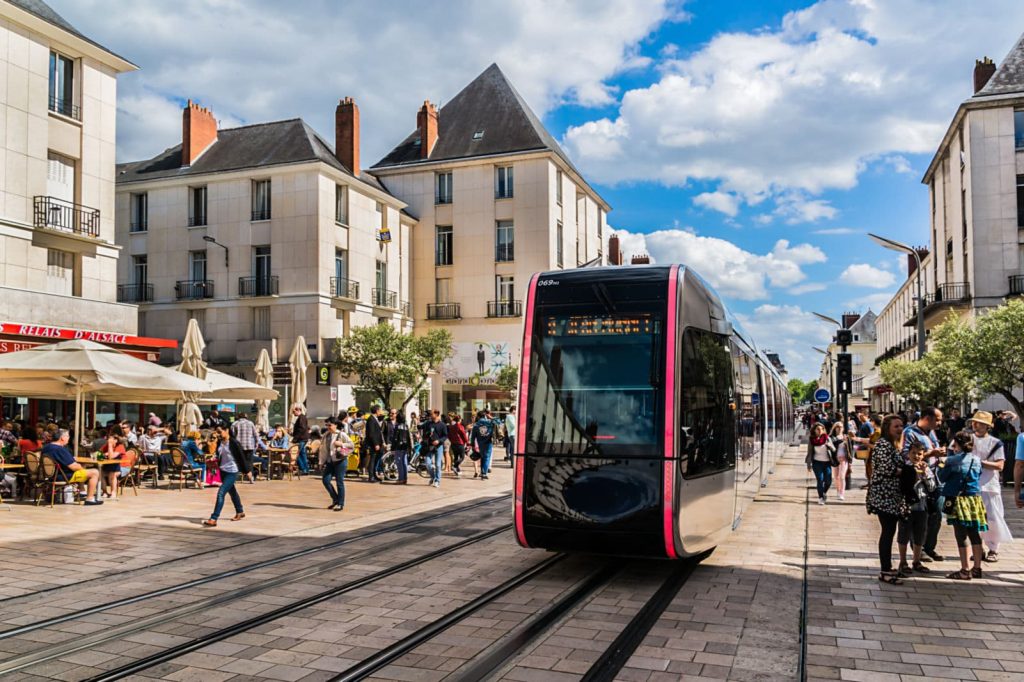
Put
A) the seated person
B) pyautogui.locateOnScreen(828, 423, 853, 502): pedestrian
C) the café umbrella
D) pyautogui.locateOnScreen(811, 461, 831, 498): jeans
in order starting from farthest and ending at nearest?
pyautogui.locateOnScreen(828, 423, 853, 502): pedestrian < pyautogui.locateOnScreen(811, 461, 831, 498): jeans < the café umbrella < the seated person

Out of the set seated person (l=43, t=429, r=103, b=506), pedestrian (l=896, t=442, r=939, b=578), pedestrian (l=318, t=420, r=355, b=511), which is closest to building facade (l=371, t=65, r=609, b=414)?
pedestrian (l=318, t=420, r=355, b=511)

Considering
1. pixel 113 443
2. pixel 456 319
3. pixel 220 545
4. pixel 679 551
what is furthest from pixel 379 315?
pixel 679 551

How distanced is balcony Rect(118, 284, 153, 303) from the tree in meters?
10.7

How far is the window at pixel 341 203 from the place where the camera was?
3944cm

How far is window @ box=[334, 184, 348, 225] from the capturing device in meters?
39.4

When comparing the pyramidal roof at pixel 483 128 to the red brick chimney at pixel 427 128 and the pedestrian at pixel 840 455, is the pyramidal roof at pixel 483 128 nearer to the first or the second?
the red brick chimney at pixel 427 128

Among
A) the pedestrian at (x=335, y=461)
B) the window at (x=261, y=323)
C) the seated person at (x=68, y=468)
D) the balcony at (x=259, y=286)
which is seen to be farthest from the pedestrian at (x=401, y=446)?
the window at (x=261, y=323)

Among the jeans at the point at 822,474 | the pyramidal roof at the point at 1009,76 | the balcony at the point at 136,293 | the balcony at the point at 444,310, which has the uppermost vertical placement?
the pyramidal roof at the point at 1009,76

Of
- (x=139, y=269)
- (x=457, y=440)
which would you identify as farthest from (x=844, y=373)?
(x=139, y=269)

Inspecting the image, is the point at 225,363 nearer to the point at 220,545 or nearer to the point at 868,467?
the point at 220,545

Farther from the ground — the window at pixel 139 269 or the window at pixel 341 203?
the window at pixel 341 203

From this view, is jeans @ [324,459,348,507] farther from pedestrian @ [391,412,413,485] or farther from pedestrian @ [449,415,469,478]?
pedestrian @ [449,415,469,478]

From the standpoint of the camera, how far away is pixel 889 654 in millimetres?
5961

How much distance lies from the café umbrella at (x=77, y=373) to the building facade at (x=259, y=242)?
2024cm
